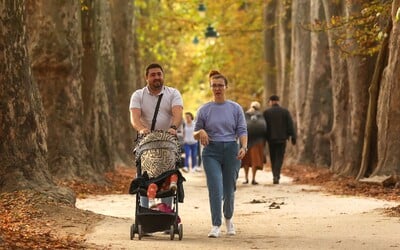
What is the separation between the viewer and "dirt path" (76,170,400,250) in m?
12.0

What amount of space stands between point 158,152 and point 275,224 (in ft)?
9.90

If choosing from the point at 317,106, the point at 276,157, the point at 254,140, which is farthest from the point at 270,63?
the point at 254,140

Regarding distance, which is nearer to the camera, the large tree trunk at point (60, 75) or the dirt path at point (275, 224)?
the dirt path at point (275, 224)

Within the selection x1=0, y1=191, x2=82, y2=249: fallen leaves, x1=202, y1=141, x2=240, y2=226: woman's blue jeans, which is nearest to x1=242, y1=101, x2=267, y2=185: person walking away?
x1=0, y1=191, x2=82, y2=249: fallen leaves

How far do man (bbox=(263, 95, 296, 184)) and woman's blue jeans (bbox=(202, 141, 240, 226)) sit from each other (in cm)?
1305

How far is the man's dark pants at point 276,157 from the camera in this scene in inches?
1041

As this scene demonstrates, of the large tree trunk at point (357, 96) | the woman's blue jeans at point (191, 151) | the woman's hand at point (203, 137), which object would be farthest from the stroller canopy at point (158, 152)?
the woman's blue jeans at point (191, 151)

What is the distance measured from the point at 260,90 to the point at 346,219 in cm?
4109

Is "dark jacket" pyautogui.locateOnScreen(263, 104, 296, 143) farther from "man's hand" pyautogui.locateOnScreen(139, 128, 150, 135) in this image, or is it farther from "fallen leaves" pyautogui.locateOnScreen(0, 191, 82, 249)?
"man's hand" pyautogui.locateOnScreen(139, 128, 150, 135)

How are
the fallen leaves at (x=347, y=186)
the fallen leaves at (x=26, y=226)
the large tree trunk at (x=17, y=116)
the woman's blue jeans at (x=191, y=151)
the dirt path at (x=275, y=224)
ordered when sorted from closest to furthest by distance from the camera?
the fallen leaves at (x=26, y=226), the dirt path at (x=275, y=224), the large tree trunk at (x=17, y=116), the fallen leaves at (x=347, y=186), the woman's blue jeans at (x=191, y=151)

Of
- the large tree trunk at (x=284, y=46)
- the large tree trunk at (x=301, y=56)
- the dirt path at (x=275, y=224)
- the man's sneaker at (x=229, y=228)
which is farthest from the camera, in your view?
the large tree trunk at (x=284, y=46)

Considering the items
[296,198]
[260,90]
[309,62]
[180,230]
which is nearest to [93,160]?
[296,198]

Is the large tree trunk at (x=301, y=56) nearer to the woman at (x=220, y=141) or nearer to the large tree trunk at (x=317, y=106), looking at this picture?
the large tree trunk at (x=317, y=106)

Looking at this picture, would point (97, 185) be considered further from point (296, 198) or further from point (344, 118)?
point (344, 118)
